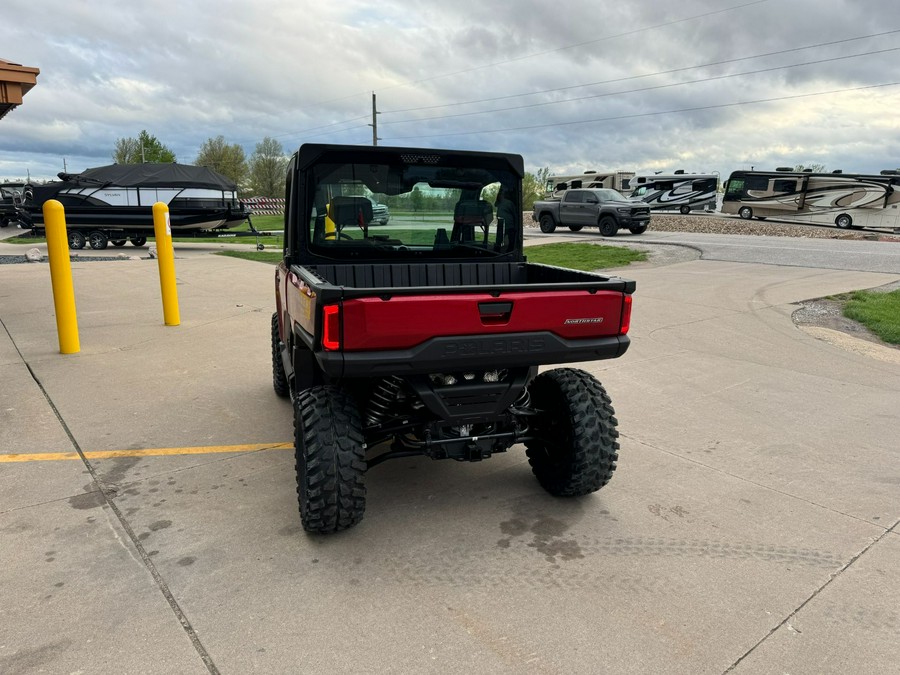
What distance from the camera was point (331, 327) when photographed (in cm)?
282

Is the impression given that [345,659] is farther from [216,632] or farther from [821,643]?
[821,643]

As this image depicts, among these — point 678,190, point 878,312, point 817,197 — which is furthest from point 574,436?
point 678,190

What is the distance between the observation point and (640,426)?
5.01 meters

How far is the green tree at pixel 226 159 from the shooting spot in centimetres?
7294

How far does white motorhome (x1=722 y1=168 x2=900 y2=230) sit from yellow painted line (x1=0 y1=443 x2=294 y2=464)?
32.1m

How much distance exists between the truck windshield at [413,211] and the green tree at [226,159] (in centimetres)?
7385

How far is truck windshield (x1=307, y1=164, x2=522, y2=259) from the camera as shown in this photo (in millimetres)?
4012

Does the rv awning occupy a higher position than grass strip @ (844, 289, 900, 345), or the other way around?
the rv awning

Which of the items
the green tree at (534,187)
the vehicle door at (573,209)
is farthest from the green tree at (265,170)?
the vehicle door at (573,209)

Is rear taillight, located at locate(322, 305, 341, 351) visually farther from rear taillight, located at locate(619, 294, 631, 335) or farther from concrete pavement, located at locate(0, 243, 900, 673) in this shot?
rear taillight, located at locate(619, 294, 631, 335)

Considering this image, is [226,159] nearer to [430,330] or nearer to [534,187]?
[534,187]

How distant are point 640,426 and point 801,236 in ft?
78.3

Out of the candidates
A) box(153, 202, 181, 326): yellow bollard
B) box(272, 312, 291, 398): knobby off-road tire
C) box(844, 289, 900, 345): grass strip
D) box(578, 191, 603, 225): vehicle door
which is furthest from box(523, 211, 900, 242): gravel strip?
box(272, 312, 291, 398): knobby off-road tire

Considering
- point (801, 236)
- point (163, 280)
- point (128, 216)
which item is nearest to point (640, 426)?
point (163, 280)
